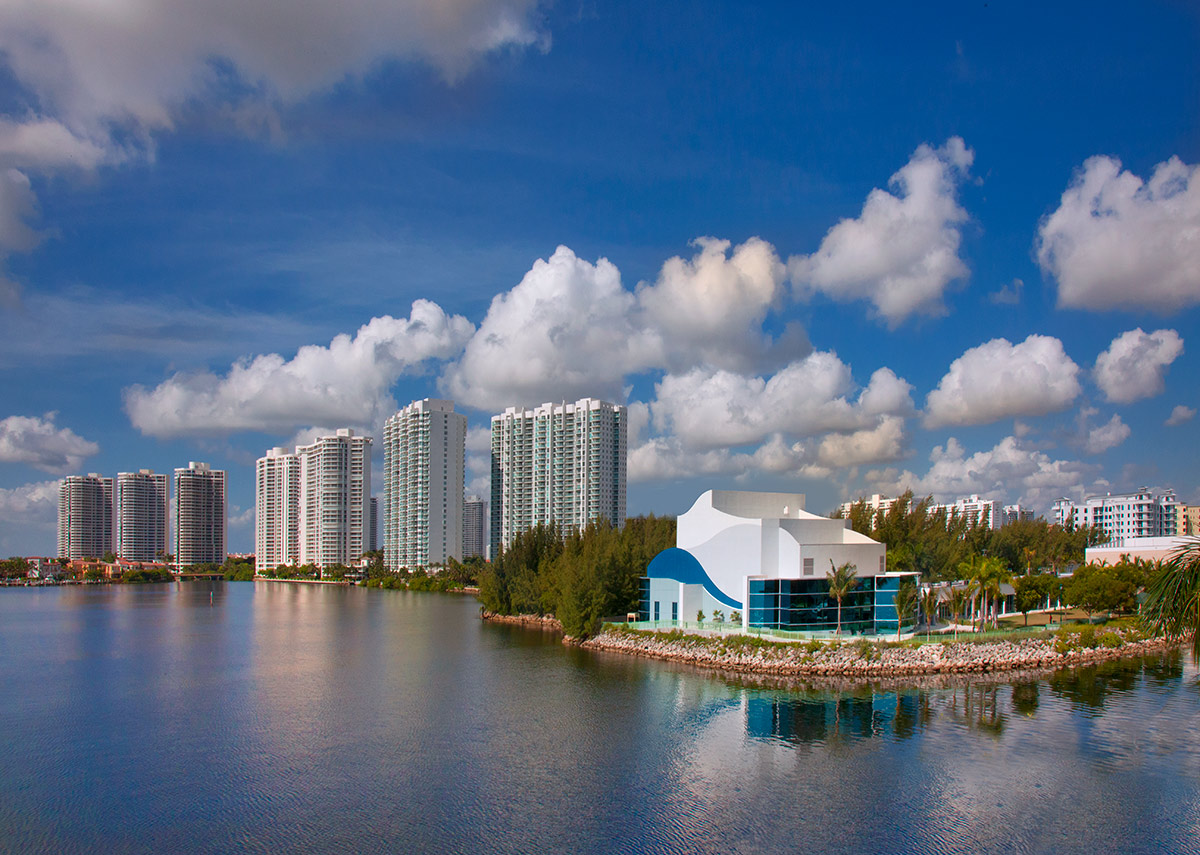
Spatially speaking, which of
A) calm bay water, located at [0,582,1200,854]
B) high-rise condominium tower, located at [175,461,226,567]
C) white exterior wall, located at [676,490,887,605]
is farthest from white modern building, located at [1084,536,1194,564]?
high-rise condominium tower, located at [175,461,226,567]

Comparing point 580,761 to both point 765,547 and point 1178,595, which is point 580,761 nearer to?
point 1178,595

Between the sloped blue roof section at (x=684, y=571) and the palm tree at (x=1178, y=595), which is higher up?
the palm tree at (x=1178, y=595)

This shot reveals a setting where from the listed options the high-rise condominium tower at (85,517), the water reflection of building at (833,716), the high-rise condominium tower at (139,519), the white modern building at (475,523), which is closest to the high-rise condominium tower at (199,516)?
the high-rise condominium tower at (139,519)

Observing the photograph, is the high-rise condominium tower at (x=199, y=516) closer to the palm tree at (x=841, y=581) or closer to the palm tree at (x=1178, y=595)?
the palm tree at (x=841, y=581)

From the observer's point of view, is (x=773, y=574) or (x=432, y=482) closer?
(x=773, y=574)

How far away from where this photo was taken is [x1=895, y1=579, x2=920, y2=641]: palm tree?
3173cm

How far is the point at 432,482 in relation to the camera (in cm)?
9425

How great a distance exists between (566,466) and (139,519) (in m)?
87.3

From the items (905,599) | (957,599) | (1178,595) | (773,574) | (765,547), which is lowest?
(957,599)

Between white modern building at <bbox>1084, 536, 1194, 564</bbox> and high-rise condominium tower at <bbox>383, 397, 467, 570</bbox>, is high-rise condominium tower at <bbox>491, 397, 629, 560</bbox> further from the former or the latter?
white modern building at <bbox>1084, 536, 1194, 564</bbox>

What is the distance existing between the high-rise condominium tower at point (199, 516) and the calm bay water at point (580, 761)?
111212 mm

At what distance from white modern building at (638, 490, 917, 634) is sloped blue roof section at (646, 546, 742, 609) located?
0.13ft

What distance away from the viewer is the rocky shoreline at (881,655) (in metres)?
27.9

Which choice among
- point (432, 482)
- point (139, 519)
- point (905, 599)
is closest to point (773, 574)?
point (905, 599)
